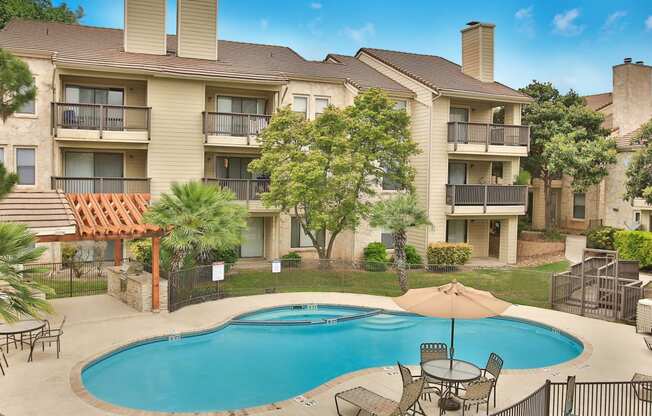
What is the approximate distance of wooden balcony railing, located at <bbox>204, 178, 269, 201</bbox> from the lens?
2584cm

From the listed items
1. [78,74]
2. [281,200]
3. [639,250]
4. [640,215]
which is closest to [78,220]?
[281,200]

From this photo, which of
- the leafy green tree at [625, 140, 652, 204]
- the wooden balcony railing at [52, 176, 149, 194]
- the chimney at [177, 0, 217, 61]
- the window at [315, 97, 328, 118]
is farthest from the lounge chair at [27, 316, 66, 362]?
the leafy green tree at [625, 140, 652, 204]

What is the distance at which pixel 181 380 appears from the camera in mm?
13305

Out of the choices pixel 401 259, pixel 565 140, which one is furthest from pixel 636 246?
pixel 401 259

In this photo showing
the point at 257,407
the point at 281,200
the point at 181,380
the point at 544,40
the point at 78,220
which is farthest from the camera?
the point at 544,40

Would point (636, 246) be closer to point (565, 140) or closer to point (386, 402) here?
point (565, 140)

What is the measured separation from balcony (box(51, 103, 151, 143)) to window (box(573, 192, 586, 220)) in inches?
1199

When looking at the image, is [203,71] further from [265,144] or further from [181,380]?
[181,380]

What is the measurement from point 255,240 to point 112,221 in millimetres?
12134

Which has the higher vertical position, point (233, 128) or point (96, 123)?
point (233, 128)

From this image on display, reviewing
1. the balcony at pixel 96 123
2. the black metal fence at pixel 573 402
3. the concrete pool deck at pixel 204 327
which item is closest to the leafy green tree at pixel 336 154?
the concrete pool deck at pixel 204 327

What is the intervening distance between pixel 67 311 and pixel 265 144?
10445mm

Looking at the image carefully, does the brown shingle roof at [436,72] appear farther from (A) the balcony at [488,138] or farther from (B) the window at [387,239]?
(B) the window at [387,239]

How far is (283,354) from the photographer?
614 inches
